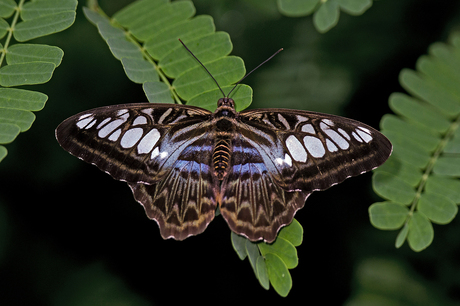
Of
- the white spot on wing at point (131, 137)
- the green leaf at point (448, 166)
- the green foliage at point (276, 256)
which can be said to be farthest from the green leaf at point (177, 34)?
the green leaf at point (448, 166)

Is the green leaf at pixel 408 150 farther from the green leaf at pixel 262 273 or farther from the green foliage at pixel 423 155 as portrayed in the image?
the green leaf at pixel 262 273

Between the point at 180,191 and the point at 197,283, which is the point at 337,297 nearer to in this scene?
the point at 197,283

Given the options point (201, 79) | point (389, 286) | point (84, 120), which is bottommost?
point (389, 286)

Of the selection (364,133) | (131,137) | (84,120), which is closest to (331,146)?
(364,133)

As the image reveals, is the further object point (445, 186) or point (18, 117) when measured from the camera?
point (445, 186)

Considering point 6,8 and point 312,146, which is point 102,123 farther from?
point 312,146

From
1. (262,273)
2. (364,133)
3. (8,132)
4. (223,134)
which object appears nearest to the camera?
(8,132)
